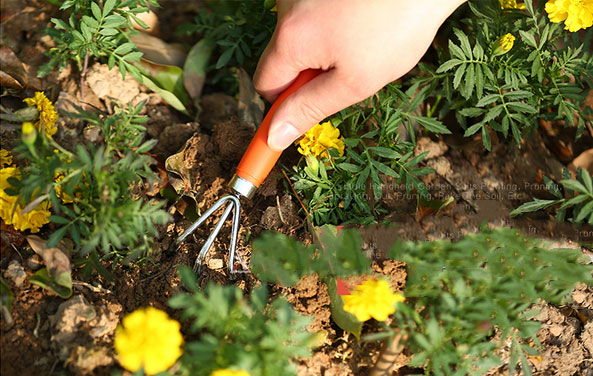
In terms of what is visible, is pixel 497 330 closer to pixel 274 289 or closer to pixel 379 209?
pixel 379 209

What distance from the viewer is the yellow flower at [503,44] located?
1920 millimetres

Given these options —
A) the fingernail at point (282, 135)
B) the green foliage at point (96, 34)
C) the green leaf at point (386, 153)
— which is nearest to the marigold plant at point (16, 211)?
the green foliage at point (96, 34)

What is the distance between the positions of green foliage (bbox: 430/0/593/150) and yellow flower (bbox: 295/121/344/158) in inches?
20.7

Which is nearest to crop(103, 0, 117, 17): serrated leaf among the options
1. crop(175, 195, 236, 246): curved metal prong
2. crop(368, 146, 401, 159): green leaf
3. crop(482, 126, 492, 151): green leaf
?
crop(175, 195, 236, 246): curved metal prong

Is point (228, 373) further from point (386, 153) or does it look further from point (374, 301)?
point (386, 153)

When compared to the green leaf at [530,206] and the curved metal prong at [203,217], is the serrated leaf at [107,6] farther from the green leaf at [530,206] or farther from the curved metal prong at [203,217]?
the green leaf at [530,206]

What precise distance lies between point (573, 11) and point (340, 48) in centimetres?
100

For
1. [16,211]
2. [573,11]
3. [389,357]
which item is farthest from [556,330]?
[16,211]

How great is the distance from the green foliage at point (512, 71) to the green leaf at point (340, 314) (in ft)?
2.87

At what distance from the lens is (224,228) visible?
201 centimetres

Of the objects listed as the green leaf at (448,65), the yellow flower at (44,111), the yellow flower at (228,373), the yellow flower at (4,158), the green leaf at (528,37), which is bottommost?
the yellow flower at (228,373)

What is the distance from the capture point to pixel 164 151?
217cm

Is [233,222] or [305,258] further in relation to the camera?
[233,222]

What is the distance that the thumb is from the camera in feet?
5.51
